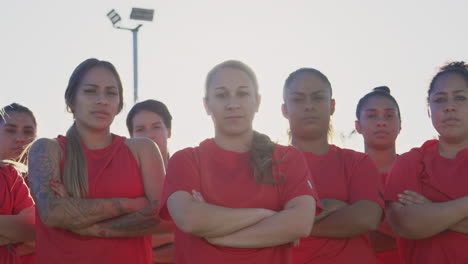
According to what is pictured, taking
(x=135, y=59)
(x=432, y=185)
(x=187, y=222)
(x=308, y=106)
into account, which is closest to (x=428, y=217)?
(x=432, y=185)

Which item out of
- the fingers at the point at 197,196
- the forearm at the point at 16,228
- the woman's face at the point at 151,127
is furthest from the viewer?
the woman's face at the point at 151,127

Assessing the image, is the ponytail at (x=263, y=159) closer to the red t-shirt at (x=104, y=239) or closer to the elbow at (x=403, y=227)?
the red t-shirt at (x=104, y=239)

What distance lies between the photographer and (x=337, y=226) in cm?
407

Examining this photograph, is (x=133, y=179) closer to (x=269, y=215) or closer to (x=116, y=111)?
(x=116, y=111)

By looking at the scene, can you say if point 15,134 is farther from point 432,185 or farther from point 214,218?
point 432,185

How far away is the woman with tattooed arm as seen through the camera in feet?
13.0

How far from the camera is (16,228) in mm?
4551

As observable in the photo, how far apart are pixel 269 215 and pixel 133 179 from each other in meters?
1.24

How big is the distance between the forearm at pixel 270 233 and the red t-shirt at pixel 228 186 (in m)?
0.07

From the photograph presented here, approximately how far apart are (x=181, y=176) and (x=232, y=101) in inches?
23.8

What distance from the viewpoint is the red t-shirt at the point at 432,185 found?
13.6 feet

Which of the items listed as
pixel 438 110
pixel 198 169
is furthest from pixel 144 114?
pixel 438 110

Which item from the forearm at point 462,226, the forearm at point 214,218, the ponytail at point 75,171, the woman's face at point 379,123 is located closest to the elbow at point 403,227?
the forearm at point 462,226

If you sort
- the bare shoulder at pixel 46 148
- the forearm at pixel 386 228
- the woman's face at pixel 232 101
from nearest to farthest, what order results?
the woman's face at pixel 232 101
the bare shoulder at pixel 46 148
the forearm at pixel 386 228
